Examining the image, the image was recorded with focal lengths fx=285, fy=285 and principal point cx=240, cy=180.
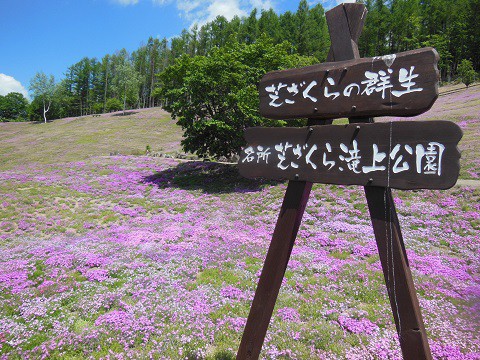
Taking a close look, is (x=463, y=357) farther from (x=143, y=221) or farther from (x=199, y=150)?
(x=199, y=150)

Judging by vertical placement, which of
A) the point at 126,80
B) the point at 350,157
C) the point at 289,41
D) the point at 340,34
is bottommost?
the point at 350,157

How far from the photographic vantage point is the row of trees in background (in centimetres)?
7381

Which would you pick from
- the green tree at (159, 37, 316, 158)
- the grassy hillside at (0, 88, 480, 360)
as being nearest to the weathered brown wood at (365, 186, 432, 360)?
the grassy hillside at (0, 88, 480, 360)

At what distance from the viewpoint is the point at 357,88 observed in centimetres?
366

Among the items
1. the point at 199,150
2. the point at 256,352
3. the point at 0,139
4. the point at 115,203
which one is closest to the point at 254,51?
the point at 199,150

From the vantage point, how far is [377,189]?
3643 mm

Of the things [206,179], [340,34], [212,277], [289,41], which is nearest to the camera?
[340,34]

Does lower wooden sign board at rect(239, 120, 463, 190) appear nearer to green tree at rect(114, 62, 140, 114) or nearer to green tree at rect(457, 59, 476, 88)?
green tree at rect(457, 59, 476, 88)

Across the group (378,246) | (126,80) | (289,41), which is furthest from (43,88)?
(378,246)

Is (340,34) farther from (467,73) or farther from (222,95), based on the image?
(467,73)

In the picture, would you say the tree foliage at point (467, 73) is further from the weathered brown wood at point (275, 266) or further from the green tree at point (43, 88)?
the green tree at point (43, 88)

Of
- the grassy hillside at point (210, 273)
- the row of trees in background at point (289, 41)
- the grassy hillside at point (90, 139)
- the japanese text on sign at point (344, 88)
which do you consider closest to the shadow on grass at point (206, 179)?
the grassy hillside at point (210, 273)

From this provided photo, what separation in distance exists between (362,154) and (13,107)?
150m

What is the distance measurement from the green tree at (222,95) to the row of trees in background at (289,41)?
42.1 meters
